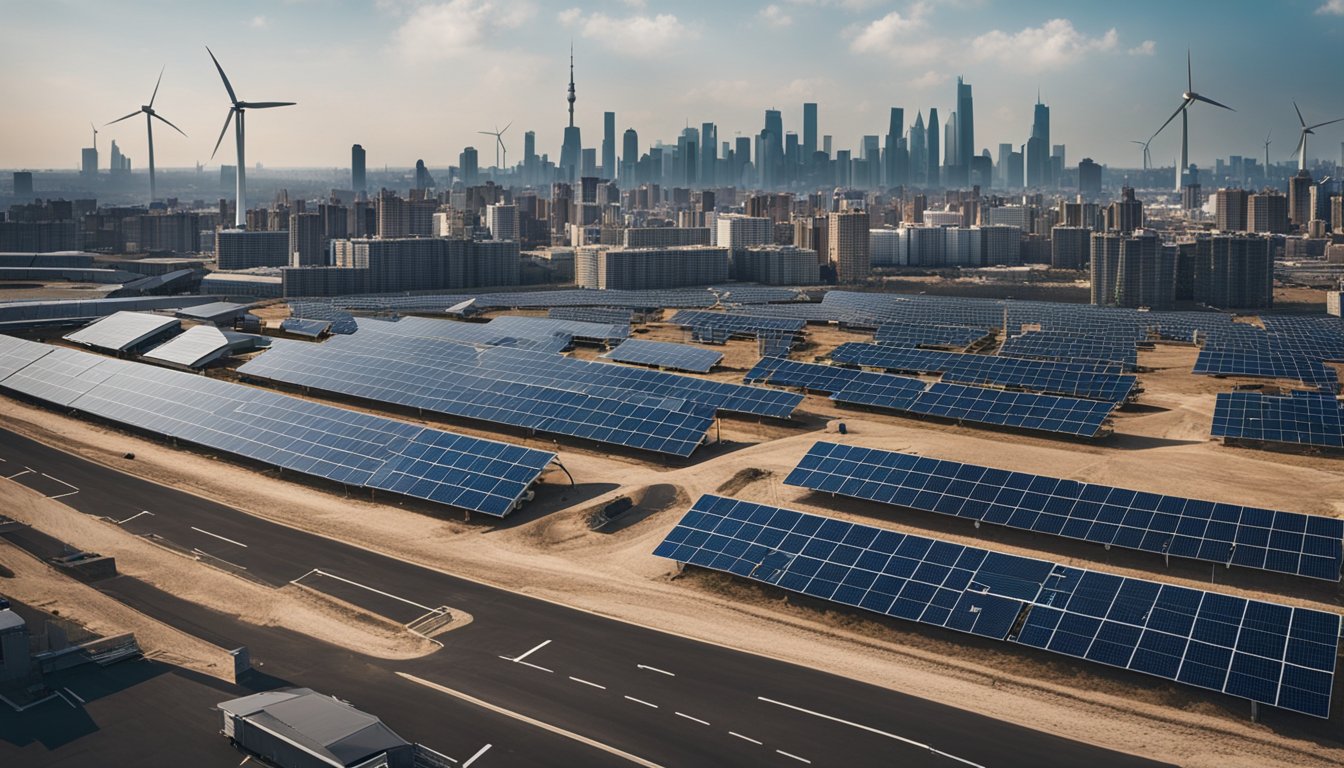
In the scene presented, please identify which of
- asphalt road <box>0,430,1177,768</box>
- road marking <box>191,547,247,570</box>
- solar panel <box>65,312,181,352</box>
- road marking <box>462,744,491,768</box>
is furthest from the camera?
solar panel <box>65,312,181,352</box>

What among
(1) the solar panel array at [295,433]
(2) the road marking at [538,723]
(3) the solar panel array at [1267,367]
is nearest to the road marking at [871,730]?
(2) the road marking at [538,723]

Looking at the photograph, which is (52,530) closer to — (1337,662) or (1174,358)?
(1337,662)

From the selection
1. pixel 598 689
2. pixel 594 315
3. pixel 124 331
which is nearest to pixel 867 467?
pixel 598 689

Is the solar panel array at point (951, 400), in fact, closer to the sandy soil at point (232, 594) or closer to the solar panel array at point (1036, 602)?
the solar panel array at point (1036, 602)

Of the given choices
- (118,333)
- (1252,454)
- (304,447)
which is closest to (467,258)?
(118,333)

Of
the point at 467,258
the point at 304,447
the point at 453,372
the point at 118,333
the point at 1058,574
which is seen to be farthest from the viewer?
the point at 467,258

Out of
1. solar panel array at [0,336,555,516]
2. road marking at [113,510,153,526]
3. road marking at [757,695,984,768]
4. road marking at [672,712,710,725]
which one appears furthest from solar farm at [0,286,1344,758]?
road marking at [113,510,153,526]

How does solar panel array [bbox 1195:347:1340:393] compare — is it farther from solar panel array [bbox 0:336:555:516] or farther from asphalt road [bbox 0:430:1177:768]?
asphalt road [bbox 0:430:1177:768]
